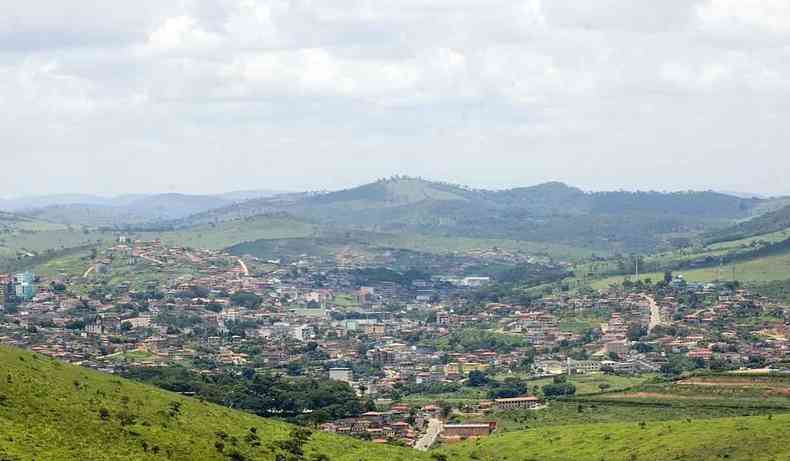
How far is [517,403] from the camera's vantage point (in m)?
104

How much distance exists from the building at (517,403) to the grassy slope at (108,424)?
31992 mm

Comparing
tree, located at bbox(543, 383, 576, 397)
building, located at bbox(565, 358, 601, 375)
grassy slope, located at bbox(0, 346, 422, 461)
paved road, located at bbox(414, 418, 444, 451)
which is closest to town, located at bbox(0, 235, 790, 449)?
paved road, located at bbox(414, 418, 444, 451)

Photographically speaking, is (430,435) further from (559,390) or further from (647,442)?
(559,390)

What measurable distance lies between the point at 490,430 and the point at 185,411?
26.0 m

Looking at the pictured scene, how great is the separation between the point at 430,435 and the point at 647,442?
20527mm

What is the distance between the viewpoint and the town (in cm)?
10700

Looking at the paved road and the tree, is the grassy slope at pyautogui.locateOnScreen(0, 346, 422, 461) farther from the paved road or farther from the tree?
the tree

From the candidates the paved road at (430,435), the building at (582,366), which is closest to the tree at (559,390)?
the building at (582,366)

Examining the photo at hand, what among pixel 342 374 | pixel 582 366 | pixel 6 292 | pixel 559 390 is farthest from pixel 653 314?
pixel 6 292

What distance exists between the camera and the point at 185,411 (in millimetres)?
66750

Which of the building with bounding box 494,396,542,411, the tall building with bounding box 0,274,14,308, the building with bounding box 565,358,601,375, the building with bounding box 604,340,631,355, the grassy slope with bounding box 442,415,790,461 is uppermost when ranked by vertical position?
the tall building with bounding box 0,274,14,308

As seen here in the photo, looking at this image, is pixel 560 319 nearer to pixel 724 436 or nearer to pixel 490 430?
pixel 490 430

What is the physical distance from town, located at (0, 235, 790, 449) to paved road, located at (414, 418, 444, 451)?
12cm

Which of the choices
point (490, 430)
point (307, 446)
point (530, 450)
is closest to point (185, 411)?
point (307, 446)
